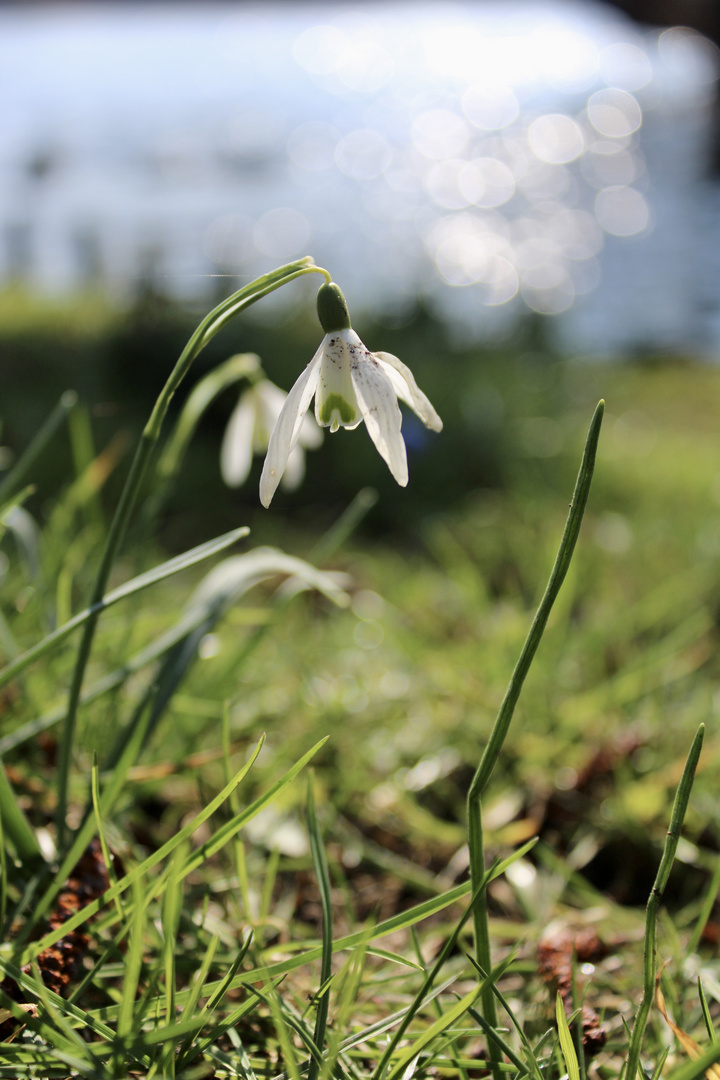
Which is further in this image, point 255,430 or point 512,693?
point 255,430

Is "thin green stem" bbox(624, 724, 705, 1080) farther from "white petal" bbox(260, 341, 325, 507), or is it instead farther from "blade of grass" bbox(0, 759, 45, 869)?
"blade of grass" bbox(0, 759, 45, 869)

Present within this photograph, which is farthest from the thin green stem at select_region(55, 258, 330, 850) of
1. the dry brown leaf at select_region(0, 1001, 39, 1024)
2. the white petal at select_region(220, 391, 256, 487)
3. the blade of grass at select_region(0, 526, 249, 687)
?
the white petal at select_region(220, 391, 256, 487)

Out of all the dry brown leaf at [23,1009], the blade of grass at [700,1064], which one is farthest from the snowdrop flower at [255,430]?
the blade of grass at [700,1064]

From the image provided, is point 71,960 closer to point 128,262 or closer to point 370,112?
point 128,262

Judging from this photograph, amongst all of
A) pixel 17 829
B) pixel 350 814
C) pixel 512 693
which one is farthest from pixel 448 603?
pixel 512 693

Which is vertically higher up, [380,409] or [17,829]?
[380,409]

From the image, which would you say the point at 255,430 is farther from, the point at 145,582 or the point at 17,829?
the point at 17,829
